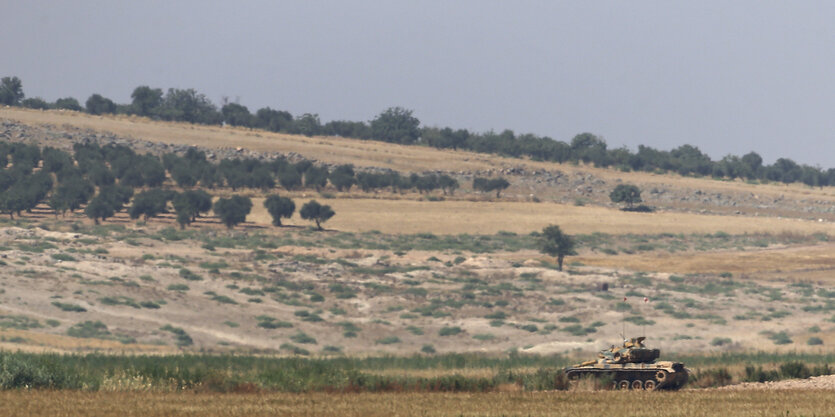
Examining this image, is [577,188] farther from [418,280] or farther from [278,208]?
[418,280]

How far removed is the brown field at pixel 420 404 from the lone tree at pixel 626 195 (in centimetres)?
9649

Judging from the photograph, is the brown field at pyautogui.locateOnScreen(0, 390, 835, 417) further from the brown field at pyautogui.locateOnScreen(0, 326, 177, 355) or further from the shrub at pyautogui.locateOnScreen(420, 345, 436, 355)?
the shrub at pyautogui.locateOnScreen(420, 345, 436, 355)

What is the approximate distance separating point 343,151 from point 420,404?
392 ft

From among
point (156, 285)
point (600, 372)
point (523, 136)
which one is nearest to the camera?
point (600, 372)

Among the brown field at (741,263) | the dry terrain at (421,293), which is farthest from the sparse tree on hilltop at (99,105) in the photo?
the brown field at (741,263)

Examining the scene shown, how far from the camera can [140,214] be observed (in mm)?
105000

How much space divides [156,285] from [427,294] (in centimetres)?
1828

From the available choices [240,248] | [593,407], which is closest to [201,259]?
[240,248]

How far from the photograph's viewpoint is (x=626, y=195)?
13062cm

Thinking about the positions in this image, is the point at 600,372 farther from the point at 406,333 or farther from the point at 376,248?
the point at 376,248

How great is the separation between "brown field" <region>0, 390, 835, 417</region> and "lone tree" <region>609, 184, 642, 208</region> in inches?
3799

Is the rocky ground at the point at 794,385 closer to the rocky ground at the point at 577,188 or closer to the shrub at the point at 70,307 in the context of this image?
the shrub at the point at 70,307

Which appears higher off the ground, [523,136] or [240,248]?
[523,136]

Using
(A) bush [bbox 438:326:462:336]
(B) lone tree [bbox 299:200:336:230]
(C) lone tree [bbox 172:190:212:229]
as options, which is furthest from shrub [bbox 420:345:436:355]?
(B) lone tree [bbox 299:200:336:230]
